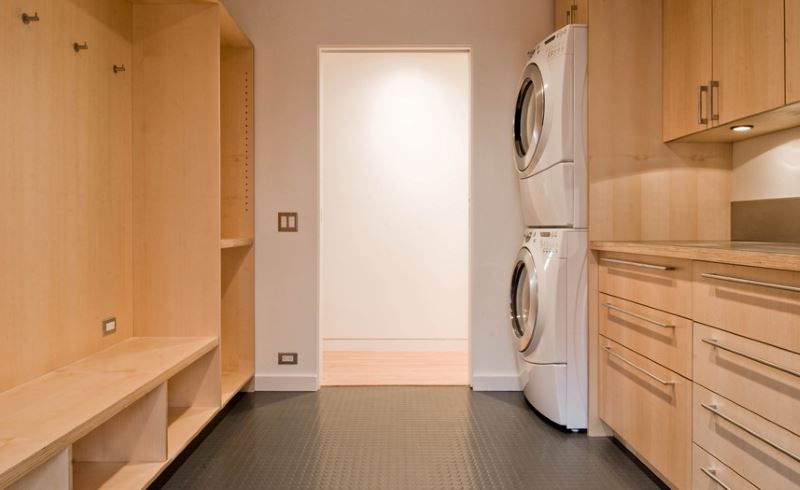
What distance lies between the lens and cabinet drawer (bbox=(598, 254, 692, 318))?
5.54 ft

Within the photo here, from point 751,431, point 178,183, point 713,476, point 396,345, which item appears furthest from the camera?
point 396,345

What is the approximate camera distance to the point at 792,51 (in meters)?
1.63

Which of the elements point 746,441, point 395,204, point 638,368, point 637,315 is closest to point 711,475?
point 746,441

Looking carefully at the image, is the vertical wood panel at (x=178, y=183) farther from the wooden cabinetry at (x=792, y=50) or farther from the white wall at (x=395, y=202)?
the wooden cabinetry at (x=792, y=50)

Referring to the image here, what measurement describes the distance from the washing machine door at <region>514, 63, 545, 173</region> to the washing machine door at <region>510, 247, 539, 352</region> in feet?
1.63

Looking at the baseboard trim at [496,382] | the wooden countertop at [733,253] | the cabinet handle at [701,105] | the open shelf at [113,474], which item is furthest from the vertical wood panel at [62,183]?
the cabinet handle at [701,105]

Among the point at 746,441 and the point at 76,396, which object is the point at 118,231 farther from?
the point at 746,441

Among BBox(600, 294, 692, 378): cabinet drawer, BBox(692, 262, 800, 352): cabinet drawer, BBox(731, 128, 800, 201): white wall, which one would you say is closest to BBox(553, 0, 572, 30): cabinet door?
BBox(731, 128, 800, 201): white wall

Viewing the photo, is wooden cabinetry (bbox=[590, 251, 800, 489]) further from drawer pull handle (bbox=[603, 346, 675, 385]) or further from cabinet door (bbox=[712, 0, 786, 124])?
cabinet door (bbox=[712, 0, 786, 124])

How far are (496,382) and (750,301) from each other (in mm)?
1826

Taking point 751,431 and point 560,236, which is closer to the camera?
point 751,431

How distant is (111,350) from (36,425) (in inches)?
32.9

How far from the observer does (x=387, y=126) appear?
410cm

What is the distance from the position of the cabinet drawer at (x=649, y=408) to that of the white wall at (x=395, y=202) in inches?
75.8
